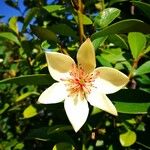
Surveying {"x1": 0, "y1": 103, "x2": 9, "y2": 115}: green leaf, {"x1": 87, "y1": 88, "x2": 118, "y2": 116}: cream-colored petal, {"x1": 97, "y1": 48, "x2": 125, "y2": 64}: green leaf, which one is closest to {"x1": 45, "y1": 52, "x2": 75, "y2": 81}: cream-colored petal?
{"x1": 87, "y1": 88, "x2": 118, "y2": 116}: cream-colored petal

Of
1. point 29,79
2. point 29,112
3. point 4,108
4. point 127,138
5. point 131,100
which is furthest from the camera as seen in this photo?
point 4,108

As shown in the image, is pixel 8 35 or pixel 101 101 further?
pixel 8 35

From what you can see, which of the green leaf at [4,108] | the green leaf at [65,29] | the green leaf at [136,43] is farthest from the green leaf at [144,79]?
the green leaf at [4,108]

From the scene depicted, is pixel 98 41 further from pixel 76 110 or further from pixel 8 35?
pixel 8 35

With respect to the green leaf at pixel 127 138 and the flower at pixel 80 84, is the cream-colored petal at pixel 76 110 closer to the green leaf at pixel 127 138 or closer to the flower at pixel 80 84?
the flower at pixel 80 84

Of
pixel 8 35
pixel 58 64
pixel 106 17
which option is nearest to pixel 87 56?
pixel 58 64

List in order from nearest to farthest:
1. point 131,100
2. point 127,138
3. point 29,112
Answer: point 131,100 < point 127,138 < point 29,112

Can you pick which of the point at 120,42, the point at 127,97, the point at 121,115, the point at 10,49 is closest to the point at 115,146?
the point at 121,115
